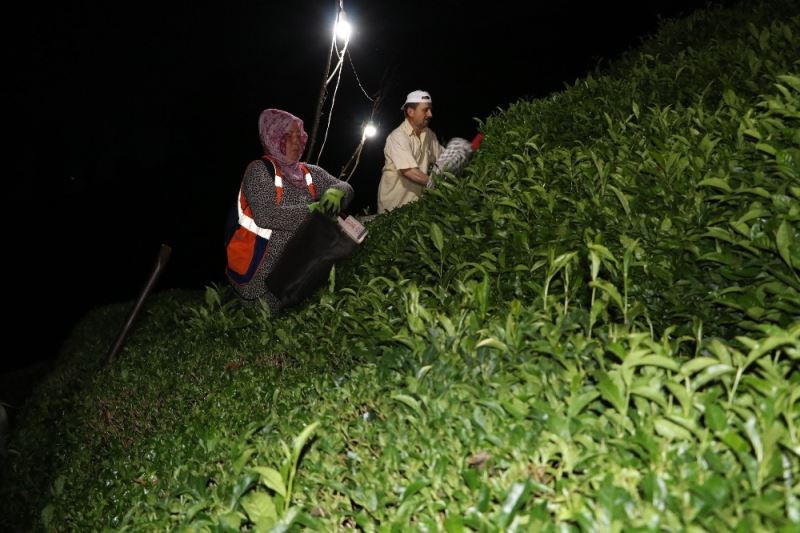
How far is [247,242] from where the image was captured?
21.3 feet

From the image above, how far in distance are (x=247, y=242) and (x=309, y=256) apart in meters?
0.82

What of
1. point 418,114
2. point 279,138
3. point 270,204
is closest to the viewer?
point 270,204

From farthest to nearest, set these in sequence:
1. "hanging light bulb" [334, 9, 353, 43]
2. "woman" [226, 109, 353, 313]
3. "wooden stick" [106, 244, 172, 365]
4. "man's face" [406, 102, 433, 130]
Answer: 1. "hanging light bulb" [334, 9, 353, 43]
2. "man's face" [406, 102, 433, 130]
3. "wooden stick" [106, 244, 172, 365]
4. "woman" [226, 109, 353, 313]

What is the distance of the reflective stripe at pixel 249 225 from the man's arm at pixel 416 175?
2.28m

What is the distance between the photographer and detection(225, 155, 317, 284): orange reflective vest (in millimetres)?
6422

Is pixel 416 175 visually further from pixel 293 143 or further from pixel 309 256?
pixel 309 256

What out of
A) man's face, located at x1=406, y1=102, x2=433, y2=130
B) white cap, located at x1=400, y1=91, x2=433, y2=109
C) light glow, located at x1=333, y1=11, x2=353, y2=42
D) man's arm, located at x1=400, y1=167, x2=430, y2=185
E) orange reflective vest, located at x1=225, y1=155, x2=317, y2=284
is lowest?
orange reflective vest, located at x1=225, y1=155, x2=317, y2=284

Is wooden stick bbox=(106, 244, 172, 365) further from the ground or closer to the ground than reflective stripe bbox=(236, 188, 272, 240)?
closer to the ground

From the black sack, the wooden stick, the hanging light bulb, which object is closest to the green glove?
the black sack

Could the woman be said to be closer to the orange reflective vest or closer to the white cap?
the orange reflective vest

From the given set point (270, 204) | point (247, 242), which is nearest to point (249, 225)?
point (247, 242)

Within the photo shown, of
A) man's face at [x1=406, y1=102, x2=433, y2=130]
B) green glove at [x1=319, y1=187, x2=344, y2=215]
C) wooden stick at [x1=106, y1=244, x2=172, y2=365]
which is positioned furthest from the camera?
man's face at [x1=406, y1=102, x2=433, y2=130]

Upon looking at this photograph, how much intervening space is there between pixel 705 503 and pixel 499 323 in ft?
4.37

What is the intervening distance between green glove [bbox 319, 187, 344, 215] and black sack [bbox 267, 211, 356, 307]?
13 cm
